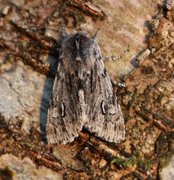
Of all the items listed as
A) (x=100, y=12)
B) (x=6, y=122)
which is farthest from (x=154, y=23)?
(x=6, y=122)

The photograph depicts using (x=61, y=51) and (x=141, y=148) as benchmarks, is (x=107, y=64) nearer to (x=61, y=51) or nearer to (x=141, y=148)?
(x=61, y=51)

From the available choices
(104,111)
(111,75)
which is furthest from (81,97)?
(111,75)

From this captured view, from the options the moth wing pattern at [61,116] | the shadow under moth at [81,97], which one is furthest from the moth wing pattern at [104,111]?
the moth wing pattern at [61,116]

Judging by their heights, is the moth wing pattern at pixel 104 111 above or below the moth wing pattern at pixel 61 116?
above

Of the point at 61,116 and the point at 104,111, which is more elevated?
the point at 104,111

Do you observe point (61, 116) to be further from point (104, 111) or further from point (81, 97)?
point (104, 111)

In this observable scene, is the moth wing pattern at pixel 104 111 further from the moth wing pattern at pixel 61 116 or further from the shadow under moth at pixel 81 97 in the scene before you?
the moth wing pattern at pixel 61 116

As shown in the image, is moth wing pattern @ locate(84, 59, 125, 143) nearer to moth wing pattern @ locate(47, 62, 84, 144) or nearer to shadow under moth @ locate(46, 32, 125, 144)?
shadow under moth @ locate(46, 32, 125, 144)

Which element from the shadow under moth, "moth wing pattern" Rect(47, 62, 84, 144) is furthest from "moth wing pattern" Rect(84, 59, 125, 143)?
"moth wing pattern" Rect(47, 62, 84, 144)
